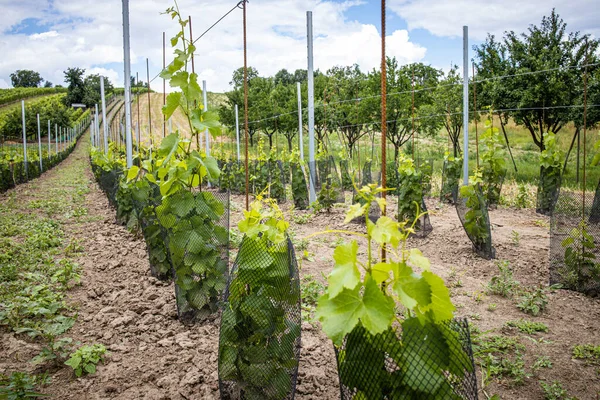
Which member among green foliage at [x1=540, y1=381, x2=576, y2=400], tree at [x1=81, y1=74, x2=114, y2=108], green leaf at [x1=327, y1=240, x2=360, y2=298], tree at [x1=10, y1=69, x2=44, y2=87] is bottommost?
green foliage at [x1=540, y1=381, x2=576, y2=400]

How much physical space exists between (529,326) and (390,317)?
A: 267 centimetres

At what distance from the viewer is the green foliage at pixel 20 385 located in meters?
2.51

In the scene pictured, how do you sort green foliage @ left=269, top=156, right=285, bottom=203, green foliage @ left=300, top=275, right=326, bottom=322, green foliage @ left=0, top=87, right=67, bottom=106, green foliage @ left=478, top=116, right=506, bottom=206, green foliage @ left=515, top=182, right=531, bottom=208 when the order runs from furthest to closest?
green foliage @ left=0, top=87, right=67, bottom=106
green foliage @ left=269, top=156, right=285, bottom=203
green foliage @ left=515, top=182, right=531, bottom=208
green foliage @ left=478, top=116, right=506, bottom=206
green foliage @ left=300, top=275, right=326, bottom=322

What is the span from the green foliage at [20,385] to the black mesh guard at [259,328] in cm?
121

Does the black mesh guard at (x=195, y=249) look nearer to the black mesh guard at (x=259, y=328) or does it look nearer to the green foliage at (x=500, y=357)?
the black mesh guard at (x=259, y=328)

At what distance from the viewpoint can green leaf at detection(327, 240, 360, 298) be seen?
148 centimetres

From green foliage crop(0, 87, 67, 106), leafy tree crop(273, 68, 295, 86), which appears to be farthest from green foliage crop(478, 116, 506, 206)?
green foliage crop(0, 87, 67, 106)

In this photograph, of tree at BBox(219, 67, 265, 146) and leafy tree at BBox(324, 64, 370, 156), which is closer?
leafy tree at BBox(324, 64, 370, 156)

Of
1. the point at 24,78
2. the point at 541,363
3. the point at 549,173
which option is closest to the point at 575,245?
the point at 541,363

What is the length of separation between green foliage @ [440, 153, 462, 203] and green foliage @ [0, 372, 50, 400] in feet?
30.4

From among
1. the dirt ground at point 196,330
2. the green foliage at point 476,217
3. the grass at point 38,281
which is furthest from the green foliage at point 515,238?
the grass at point 38,281

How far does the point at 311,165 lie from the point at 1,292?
571cm

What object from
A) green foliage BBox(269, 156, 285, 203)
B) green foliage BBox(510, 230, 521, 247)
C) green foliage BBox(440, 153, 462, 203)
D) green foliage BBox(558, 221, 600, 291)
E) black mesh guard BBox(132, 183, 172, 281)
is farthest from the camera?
green foliage BBox(269, 156, 285, 203)

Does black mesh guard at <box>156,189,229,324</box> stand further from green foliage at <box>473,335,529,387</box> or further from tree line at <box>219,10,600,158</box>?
tree line at <box>219,10,600,158</box>
